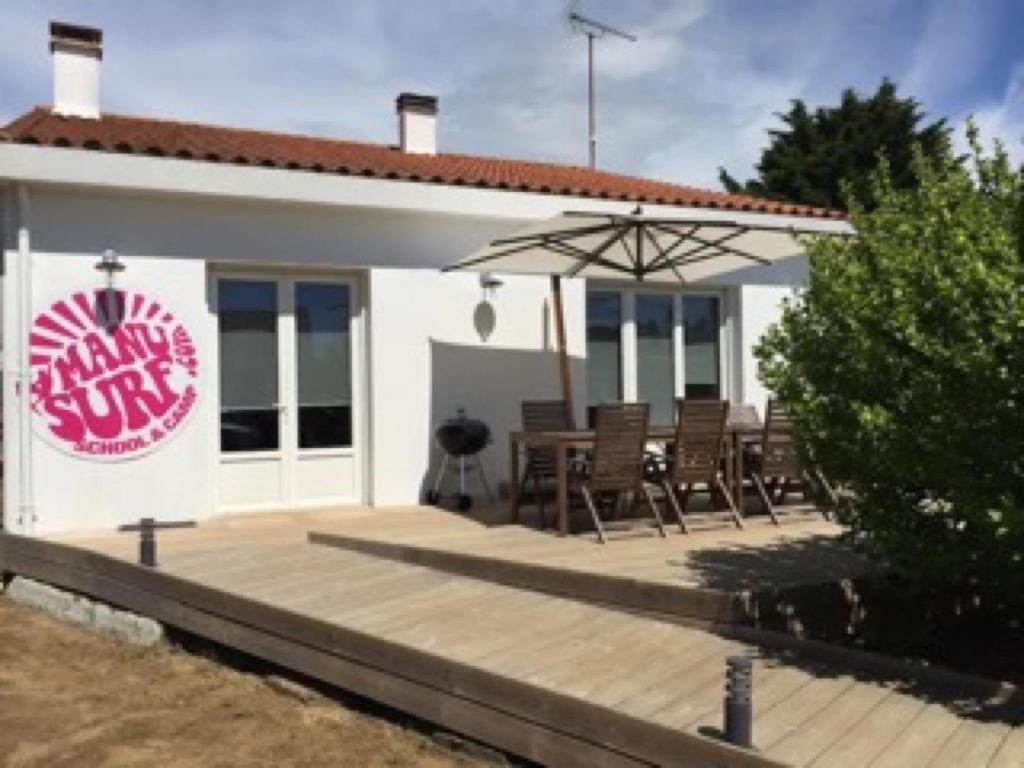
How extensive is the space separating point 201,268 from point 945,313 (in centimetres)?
674

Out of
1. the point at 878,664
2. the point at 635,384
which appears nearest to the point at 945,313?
the point at 878,664

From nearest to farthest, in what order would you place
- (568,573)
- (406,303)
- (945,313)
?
1. (945,313)
2. (568,573)
3. (406,303)

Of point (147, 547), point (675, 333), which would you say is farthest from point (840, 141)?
point (147, 547)

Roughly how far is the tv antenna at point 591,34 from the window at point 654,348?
35.4 ft

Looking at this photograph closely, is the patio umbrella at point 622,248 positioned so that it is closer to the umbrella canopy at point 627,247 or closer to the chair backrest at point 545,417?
the umbrella canopy at point 627,247

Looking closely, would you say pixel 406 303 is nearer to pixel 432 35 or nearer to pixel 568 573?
pixel 568 573

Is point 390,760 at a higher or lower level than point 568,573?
lower

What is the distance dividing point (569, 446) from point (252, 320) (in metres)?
3.52

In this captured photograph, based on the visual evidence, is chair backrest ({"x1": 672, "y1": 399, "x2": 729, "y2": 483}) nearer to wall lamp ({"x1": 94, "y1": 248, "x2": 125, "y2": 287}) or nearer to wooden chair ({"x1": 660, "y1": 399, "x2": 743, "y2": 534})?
wooden chair ({"x1": 660, "y1": 399, "x2": 743, "y2": 534})

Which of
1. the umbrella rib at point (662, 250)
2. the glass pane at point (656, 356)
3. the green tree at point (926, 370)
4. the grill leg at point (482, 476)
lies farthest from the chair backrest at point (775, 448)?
the glass pane at point (656, 356)

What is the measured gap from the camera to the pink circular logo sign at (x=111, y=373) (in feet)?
28.8

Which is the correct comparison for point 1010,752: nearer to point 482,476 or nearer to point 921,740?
point 921,740

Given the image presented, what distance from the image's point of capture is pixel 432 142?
45.6 ft

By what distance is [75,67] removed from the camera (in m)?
10.7
